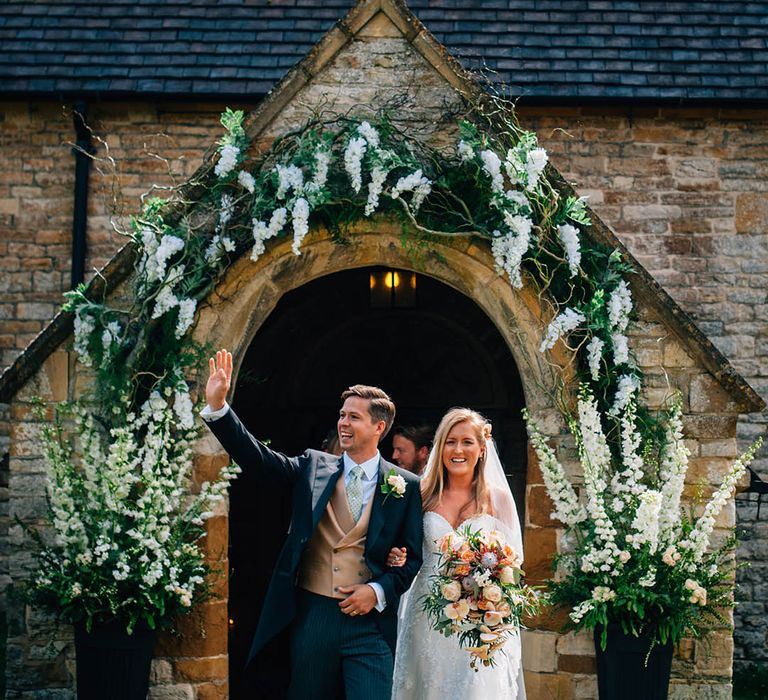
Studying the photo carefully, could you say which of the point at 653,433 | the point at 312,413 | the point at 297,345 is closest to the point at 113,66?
the point at 297,345

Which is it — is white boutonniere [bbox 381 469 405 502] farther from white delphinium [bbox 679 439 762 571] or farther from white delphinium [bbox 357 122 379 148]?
white delphinium [bbox 357 122 379 148]

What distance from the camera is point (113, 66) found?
27.8 feet

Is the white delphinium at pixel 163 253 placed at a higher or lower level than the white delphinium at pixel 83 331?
higher

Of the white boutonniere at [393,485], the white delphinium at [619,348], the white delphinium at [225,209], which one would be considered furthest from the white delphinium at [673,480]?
the white delphinium at [225,209]

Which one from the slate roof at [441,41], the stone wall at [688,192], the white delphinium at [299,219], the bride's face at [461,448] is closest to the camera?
the bride's face at [461,448]

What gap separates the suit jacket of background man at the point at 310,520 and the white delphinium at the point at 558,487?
109 cm

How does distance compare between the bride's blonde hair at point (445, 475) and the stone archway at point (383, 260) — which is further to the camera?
the stone archway at point (383, 260)

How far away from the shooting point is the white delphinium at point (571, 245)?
5.64m

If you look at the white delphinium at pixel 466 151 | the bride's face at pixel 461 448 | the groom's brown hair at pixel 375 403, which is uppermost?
the white delphinium at pixel 466 151

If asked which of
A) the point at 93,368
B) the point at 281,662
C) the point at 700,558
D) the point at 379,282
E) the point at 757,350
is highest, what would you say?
the point at 379,282

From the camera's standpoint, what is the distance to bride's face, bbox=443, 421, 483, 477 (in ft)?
16.3

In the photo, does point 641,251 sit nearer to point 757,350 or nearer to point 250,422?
point 757,350

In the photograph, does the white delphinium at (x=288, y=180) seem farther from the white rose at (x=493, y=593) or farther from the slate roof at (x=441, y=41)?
the slate roof at (x=441, y=41)

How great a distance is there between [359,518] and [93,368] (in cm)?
198
